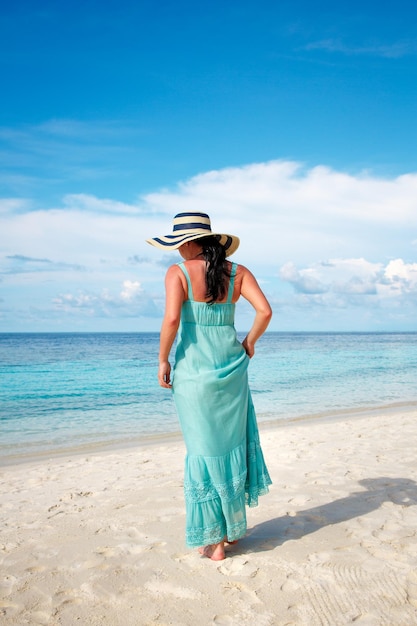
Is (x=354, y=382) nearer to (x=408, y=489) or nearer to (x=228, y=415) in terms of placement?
(x=408, y=489)

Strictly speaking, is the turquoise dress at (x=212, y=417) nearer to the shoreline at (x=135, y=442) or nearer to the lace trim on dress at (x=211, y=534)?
the lace trim on dress at (x=211, y=534)

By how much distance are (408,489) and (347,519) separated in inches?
46.2

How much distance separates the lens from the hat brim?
337 centimetres

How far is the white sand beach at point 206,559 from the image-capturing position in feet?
9.20

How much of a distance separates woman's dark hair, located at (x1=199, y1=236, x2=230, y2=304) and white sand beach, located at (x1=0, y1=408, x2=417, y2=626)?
1.77 m

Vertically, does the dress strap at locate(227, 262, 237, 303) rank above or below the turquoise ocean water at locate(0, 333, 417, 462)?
above

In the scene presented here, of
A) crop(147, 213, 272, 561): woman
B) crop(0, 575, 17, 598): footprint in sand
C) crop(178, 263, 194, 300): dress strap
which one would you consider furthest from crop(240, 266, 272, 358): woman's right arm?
crop(0, 575, 17, 598): footprint in sand

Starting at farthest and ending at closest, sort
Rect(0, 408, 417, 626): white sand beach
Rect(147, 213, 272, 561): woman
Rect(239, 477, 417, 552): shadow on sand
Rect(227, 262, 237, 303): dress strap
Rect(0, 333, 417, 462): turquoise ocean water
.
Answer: Rect(0, 333, 417, 462): turquoise ocean water < Rect(239, 477, 417, 552): shadow on sand < Rect(227, 262, 237, 303): dress strap < Rect(147, 213, 272, 561): woman < Rect(0, 408, 417, 626): white sand beach

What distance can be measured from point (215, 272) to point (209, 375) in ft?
2.21

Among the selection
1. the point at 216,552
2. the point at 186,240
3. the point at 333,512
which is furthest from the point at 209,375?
the point at 333,512

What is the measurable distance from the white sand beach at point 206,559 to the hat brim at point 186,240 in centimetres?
212

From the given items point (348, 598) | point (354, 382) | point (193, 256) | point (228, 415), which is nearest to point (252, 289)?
point (193, 256)

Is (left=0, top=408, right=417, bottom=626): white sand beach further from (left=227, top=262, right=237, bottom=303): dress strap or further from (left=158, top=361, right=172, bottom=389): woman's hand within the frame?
(left=227, top=262, right=237, bottom=303): dress strap

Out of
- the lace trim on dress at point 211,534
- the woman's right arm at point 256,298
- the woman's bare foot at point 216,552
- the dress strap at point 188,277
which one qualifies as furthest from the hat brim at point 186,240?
the woman's bare foot at point 216,552
